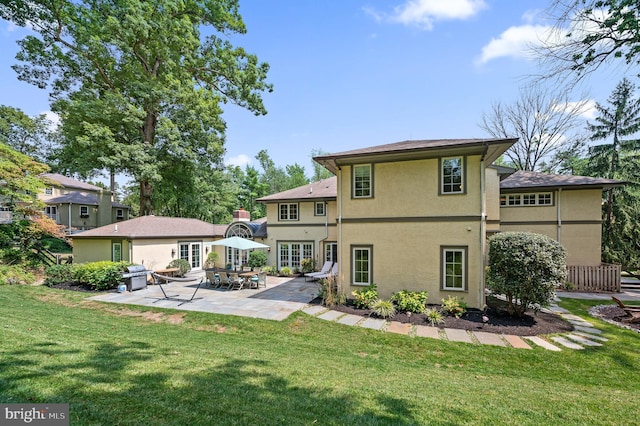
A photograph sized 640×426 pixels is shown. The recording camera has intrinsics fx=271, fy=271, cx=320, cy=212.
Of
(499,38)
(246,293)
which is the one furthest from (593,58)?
(246,293)

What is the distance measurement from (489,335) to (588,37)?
948 centimetres

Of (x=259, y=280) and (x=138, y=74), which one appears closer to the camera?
(x=259, y=280)

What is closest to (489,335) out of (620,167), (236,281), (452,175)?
(452,175)

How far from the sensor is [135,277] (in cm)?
1255

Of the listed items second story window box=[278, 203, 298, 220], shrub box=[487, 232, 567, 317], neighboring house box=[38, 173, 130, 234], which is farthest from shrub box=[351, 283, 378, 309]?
neighboring house box=[38, 173, 130, 234]

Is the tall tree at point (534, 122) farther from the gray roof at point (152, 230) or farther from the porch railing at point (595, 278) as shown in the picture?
the gray roof at point (152, 230)

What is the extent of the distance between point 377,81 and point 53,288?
17724mm

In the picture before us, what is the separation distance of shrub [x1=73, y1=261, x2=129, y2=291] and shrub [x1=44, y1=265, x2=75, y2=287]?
923 millimetres

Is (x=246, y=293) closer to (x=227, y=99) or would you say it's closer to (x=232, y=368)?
(x=232, y=368)

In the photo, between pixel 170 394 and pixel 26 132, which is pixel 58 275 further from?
pixel 26 132

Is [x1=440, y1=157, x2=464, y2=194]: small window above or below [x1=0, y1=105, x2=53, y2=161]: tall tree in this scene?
below

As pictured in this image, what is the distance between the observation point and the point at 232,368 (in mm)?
4473

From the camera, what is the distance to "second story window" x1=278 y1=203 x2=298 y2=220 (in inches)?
716

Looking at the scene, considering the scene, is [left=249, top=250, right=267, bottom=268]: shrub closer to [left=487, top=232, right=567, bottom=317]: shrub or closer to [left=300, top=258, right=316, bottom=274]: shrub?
[left=300, top=258, right=316, bottom=274]: shrub
